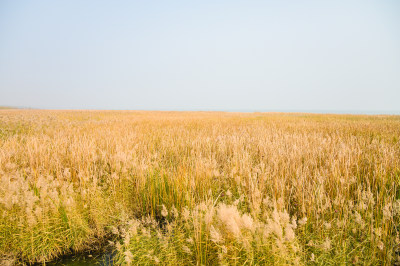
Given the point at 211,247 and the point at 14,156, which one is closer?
the point at 211,247

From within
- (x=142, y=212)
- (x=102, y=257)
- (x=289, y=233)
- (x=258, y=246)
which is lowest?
(x=102, y=257)

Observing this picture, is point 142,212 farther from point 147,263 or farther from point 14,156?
point 14,156

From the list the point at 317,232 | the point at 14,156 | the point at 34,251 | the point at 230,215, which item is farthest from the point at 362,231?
the point at 14,156

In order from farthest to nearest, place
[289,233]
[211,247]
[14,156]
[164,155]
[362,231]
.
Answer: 1. [164,155]
2. [14,156]
3. [362,231]
4. [211,247]
5. [289,233]

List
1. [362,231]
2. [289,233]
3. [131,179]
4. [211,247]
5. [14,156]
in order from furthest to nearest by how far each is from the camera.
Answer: [14,156], [131,179], [362,231], [211,247], [289,233]

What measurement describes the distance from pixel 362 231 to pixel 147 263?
86.5 inches

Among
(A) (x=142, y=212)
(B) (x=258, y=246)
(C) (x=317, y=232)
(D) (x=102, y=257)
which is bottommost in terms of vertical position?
(D) (x=102, y=257)

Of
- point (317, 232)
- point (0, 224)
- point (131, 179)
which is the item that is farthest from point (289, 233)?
point (0, 224)

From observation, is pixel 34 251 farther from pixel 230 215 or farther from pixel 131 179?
pixel 230 215

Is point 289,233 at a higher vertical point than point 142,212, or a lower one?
higher

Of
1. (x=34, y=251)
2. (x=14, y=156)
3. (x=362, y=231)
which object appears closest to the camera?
(x=362, y=231)

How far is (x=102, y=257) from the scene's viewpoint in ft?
7.27

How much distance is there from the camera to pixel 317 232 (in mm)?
2037

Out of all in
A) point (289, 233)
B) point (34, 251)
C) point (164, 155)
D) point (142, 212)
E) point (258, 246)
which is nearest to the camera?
point (289, 233)
